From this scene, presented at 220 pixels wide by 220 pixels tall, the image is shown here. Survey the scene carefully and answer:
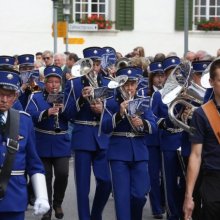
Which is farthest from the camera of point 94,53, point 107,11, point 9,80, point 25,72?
point 107,11

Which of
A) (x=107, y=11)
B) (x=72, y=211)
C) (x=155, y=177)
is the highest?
(x=107, y=11)

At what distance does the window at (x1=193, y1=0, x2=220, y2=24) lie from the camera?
98.1 feet

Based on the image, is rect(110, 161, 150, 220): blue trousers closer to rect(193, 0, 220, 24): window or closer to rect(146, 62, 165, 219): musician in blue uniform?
rect(146, 62, 165, 219): musician in blue uniform

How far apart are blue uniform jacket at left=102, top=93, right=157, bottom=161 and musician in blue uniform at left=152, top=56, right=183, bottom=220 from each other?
0.81 metres

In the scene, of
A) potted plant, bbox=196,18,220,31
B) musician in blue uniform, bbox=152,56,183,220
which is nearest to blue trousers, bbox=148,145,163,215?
musician in blue uniform, bbox=152,56,183,220

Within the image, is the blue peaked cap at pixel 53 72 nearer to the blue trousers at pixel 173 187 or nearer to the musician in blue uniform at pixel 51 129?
the musician in blue uniform at pixel 51 129

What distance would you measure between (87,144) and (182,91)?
4.82ft

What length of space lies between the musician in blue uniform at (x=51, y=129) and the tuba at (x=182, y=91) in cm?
164

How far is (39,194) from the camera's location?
6117 mm

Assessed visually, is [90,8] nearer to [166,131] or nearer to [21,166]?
[166,131]

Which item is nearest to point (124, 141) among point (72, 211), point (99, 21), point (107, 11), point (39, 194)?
point (72, 211)

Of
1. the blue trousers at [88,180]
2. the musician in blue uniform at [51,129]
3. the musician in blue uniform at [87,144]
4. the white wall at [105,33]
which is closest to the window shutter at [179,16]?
the white wall at [105,33]

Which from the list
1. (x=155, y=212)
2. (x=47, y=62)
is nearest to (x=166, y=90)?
(x=155, y=212)

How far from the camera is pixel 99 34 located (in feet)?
92.7
